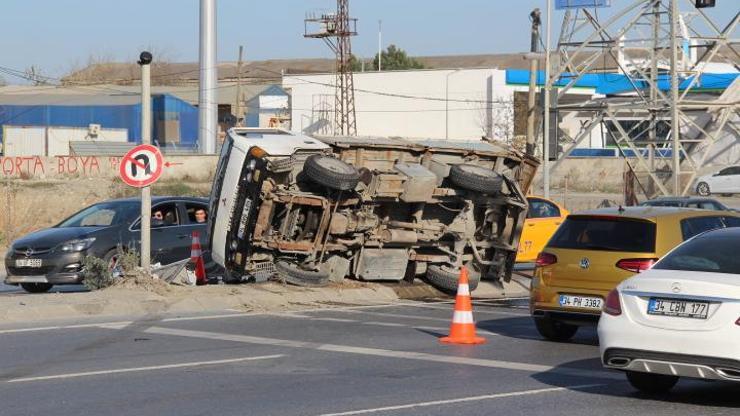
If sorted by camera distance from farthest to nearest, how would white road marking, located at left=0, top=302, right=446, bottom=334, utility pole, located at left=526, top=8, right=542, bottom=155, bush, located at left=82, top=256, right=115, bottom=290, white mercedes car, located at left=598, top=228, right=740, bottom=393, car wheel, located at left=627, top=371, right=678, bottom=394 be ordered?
1. utility pole, located at left=526, top=8, right=542, bottom=155
2. bush, located at left=82, top=256, right=115, bottom=290
3. white road marking, located at left=0, top=302, right=446, bottom=334
4. car wheel, located at left=627, top=371, right=678, bottom=394
5. white mercedes car, located at left=598, top=228, right=740, bottom=393

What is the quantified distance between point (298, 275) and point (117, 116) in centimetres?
7144

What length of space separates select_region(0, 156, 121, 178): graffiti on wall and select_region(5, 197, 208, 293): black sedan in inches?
1521

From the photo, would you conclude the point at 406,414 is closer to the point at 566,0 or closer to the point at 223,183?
the point at 223,183

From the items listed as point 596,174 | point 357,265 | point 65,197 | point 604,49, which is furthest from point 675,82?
point 596,174

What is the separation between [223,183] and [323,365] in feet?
23.2

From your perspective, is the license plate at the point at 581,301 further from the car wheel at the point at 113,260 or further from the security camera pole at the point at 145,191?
the car wheel at the point at 113,260

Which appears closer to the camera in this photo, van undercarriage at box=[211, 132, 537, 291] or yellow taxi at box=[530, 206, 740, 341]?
yellow taxi at box=[530, 206, 740, 341]

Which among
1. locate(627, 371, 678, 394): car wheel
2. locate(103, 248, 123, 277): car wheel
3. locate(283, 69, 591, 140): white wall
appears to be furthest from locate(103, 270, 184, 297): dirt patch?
locate(283, 69, 591, 140): white wall

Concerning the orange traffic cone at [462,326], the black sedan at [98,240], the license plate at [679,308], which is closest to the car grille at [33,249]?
the black sedan at [98,240]

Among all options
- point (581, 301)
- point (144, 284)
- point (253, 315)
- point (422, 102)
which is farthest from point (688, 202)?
point (422, 102)

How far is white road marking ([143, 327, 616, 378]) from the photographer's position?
1122cm

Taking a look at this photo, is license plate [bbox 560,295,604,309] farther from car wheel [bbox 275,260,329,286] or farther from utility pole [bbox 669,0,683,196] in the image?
utility pole [bbox 669,0,683,196]

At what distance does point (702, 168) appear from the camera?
1419 inches

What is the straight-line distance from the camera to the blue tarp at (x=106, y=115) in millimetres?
86750
